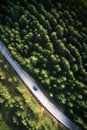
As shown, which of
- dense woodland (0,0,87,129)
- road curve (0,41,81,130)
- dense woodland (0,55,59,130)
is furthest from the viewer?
road curve (0,41,81,130)

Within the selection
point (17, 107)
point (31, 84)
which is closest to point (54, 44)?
point (31, 84)

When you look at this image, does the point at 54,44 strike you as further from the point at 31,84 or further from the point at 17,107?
the point at 17,107

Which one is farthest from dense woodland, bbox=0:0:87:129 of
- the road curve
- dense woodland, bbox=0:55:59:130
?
dense woodland, bbox=0:55:59:130

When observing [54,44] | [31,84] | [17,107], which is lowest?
[17,107]

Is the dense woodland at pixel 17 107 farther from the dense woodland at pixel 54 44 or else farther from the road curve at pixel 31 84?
the dense woodland at pixel 54 44

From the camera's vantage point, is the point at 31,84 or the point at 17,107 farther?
the point at 31,84

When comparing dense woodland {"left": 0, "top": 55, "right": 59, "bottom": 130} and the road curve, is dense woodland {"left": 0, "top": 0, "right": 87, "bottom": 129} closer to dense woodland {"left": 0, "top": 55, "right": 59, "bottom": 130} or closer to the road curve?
the road curve

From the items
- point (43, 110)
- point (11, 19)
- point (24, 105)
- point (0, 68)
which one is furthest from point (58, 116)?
point (11, 19)

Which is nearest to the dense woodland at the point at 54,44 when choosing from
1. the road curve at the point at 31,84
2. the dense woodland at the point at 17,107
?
the road curve at the point at 31,84
